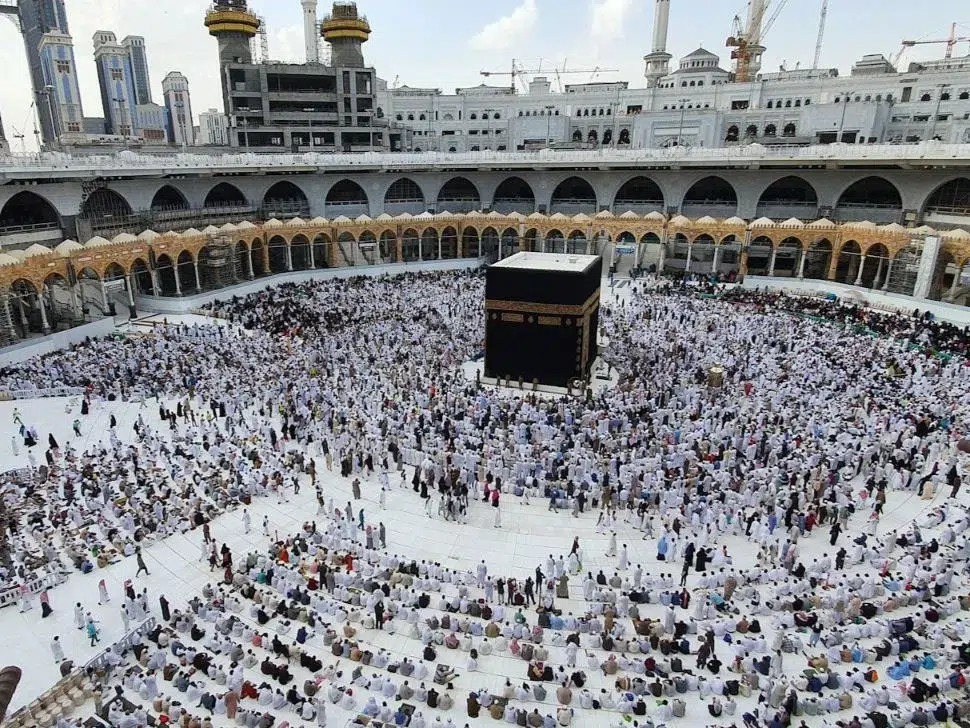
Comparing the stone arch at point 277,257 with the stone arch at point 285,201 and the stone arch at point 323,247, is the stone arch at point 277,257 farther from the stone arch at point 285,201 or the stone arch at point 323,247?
the stone arch at point 323,247

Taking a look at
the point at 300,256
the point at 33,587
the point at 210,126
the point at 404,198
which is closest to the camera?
the point at 33,587

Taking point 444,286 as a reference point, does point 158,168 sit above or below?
above

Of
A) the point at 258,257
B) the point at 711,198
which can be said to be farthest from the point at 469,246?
the point at 711,198

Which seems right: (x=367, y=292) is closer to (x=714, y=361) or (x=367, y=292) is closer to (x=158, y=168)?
(x=158, y=168)

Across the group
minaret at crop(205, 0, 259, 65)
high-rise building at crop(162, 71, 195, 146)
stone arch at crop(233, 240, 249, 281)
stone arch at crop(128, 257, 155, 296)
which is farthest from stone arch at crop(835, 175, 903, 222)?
high-rise building at crop(162, 71, 195, 146)

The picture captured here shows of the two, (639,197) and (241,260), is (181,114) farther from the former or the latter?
(639,197)

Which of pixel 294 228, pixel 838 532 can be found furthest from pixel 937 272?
pixel 294 228

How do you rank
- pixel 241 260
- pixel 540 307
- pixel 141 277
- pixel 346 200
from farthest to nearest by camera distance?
pixel 346 200 < pixel 241 260 < pixel 141 277 < pixel 540 307

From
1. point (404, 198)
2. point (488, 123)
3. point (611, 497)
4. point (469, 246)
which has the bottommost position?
point (611, 497)
